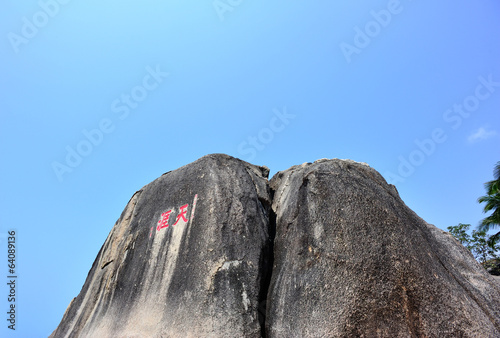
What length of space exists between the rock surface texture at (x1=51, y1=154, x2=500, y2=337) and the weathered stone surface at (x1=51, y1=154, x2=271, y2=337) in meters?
0.02

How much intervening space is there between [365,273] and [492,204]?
17.8 metres

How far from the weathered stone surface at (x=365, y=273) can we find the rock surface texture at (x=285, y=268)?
0.06ft

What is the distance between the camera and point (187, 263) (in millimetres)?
6336

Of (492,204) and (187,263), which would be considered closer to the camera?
(187,263)

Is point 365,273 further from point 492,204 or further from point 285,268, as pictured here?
point 492,204

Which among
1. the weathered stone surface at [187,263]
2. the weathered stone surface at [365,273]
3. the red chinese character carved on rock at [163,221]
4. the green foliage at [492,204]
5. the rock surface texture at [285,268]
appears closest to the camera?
the weathered stone surface at [365,273]

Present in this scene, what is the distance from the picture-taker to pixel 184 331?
5430 mm

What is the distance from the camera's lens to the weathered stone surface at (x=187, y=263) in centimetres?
562

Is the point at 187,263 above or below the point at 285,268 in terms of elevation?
above

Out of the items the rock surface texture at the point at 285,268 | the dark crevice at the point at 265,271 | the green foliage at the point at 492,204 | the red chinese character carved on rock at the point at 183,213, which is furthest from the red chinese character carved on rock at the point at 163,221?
the green foliage at the point at 492,204

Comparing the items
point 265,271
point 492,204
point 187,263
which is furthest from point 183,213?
point 492,204

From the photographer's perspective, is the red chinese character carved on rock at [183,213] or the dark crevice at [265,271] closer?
the dark crevice at [265,271]

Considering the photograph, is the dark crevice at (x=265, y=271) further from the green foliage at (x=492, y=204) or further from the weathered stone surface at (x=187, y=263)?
the green foliage at (x=492, y=204)

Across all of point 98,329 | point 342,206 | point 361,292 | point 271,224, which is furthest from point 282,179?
point 98,329
